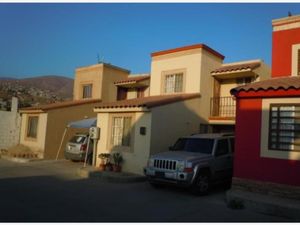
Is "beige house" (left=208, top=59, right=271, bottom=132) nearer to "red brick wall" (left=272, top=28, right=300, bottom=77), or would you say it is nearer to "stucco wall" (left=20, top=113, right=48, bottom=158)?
"red brick wall" (left=272, top=28, right=300, bottom=77)

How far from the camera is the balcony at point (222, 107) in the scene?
17.4 meters

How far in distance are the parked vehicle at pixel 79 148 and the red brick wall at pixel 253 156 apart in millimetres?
9645

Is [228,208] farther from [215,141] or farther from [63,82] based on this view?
[63,82]

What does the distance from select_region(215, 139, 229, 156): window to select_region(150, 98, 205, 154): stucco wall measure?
3.25 meters

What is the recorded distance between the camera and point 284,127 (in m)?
9.60

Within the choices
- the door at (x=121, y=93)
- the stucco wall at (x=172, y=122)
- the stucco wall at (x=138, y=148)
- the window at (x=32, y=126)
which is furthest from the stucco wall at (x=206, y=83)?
the window at (x=32, y=126)

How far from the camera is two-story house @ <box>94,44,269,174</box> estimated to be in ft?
46.7

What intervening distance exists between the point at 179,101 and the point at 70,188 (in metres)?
6.86

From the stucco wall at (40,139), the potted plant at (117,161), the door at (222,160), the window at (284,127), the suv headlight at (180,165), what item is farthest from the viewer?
the stucco wall at (40,139)

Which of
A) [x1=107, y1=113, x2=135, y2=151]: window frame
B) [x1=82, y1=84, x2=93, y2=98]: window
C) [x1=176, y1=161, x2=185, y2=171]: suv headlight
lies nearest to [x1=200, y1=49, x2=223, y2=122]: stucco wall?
[x1=107, y1=113, x2=135, y2=151]: window frame

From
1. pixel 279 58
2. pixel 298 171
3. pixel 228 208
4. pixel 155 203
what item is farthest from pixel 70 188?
pixel 279 58

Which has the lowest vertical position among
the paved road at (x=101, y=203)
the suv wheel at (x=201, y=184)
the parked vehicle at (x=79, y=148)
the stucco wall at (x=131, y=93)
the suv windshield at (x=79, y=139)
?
the paved road at (x=101, y=203)

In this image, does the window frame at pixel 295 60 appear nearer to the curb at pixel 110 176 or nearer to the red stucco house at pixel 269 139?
the red stucco house at pixel 269 139

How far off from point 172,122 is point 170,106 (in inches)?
30.5
